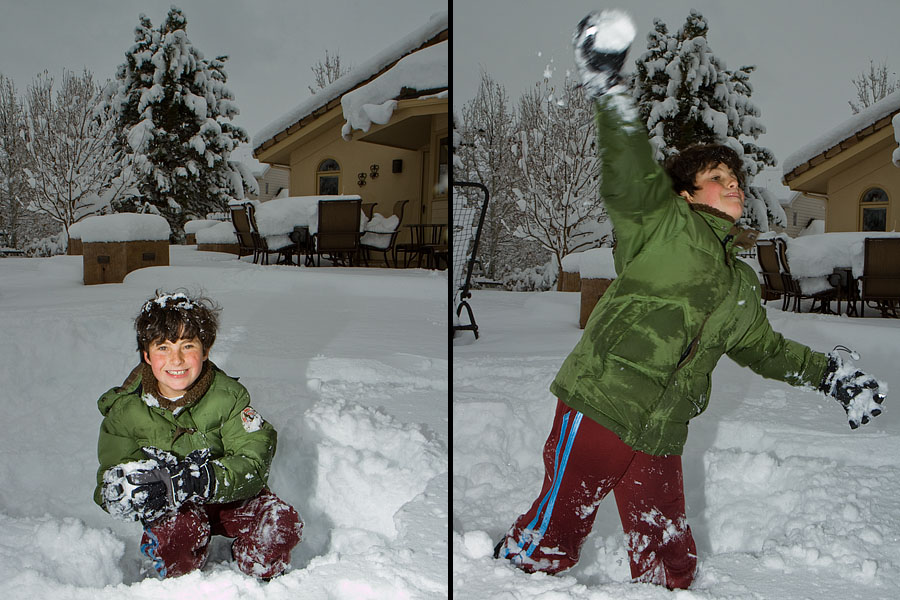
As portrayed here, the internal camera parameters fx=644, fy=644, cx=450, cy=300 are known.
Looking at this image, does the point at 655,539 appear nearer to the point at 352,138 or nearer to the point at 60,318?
the point at 60,318

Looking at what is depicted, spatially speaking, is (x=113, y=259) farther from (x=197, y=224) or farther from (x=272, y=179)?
(x=272, y=179)

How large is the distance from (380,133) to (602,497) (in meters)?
2.63

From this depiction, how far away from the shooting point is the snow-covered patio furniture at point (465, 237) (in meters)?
1.01

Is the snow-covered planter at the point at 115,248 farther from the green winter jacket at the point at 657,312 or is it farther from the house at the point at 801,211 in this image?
the house at the point at 801,211

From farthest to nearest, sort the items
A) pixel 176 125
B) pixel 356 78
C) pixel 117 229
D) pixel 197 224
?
1. pixel 176 125
2. pixel 356 78
3. pixel 197 224
4. pixel 117 229

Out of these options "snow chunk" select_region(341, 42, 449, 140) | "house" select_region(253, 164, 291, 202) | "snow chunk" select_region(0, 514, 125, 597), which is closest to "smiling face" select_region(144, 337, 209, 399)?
"snow chunk" select_region(0, 514, 125, 597)

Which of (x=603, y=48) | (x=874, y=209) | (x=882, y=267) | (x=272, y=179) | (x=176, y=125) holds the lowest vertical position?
(x=882, y=267)

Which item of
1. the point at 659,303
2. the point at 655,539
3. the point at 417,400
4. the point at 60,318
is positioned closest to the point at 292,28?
the point at 60,318

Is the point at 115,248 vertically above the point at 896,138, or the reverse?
the point at 896,138

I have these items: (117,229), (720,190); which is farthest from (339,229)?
(720,190)

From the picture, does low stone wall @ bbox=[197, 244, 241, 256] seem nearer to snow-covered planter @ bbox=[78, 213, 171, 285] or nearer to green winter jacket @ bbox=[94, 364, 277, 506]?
snow-covered planter @ bbox=[78, 213, 171, 285]

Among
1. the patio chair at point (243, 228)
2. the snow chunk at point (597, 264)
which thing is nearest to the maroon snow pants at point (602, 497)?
the snow chunk at point (597, 264)

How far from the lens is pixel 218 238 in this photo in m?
1.89

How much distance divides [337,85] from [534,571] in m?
1.90
